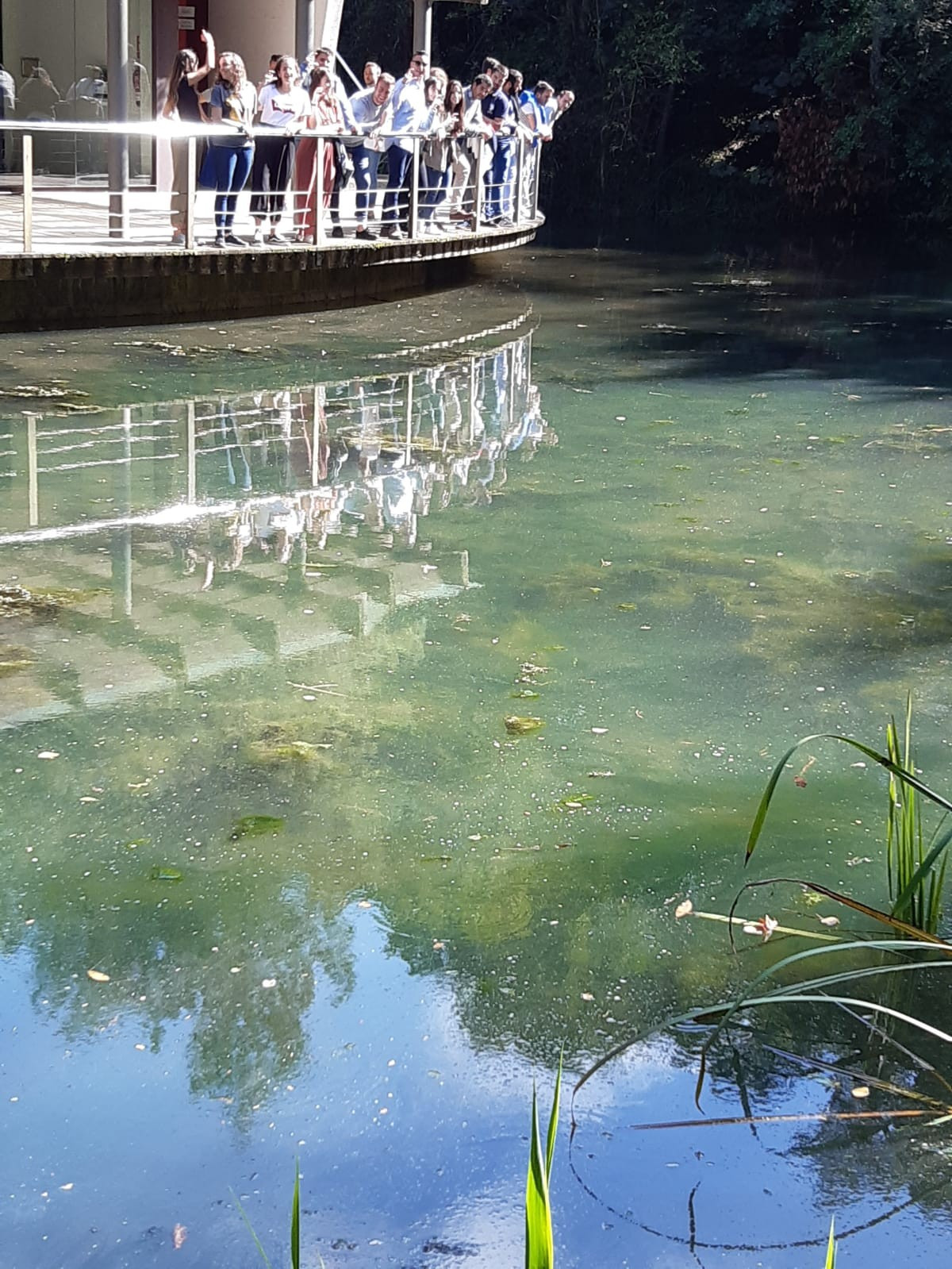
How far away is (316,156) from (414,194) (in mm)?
1551

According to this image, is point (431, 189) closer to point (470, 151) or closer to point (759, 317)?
point (470, 151)

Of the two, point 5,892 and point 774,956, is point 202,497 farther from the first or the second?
point 774,956

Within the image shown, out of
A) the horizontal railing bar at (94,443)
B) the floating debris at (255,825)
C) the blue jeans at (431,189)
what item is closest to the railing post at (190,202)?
the blue jeans at (431,189)

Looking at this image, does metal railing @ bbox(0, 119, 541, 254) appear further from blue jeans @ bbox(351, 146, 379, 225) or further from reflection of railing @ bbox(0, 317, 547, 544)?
reflection of railing @ bbox(0, 317, 547, 544)

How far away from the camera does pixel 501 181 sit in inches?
679

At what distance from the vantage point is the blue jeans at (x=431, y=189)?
1542 cm

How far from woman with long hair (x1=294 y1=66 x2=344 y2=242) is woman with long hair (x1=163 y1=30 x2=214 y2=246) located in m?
1.01

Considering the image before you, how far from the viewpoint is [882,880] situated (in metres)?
4.48

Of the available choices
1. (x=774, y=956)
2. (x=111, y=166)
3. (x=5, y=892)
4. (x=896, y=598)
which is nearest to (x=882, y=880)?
(x=774, y=956)

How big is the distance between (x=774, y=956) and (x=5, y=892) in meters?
1.92

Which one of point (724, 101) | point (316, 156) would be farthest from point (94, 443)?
point (724, 101)

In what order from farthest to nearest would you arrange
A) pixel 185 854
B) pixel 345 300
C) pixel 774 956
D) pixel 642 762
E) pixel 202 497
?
pixel 345 300, pixel 202 497, pixel 642 762, pixel 185 854, pixel 774 956

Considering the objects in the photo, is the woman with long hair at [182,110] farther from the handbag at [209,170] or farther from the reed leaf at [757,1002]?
the reed leaf at [757,1002]

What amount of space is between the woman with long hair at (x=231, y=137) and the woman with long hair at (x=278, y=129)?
0.15 m
